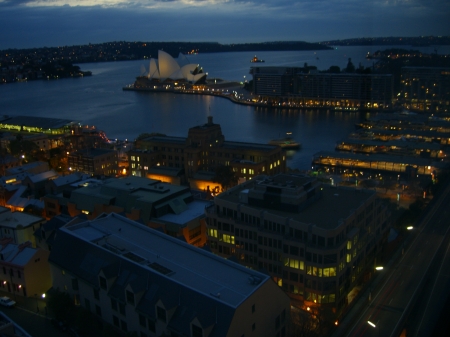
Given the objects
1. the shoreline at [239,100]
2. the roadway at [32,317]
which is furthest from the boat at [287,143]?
the roadway at [32,317]

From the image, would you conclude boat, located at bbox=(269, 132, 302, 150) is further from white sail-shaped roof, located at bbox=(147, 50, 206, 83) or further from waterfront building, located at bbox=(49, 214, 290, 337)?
white sail-shaped roof, located at bbox=(147, 50, 206, 83)

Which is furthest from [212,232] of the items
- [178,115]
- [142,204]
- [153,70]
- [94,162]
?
[153,70]

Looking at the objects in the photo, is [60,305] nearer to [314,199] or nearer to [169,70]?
[314,199]

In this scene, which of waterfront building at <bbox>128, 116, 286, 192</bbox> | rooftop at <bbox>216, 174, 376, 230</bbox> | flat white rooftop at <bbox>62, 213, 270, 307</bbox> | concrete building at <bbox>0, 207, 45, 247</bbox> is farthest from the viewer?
waterfront building at <bbox>128, 116, 286, 192</bbox>

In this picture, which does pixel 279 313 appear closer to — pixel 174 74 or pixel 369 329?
pixel 369 329

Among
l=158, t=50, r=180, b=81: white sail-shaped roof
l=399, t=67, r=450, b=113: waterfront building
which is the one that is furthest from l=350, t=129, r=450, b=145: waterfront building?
l=158, t=50, r=180, b=81: white sail-shaped roof

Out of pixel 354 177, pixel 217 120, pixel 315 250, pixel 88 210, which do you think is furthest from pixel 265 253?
pixel 217 120
